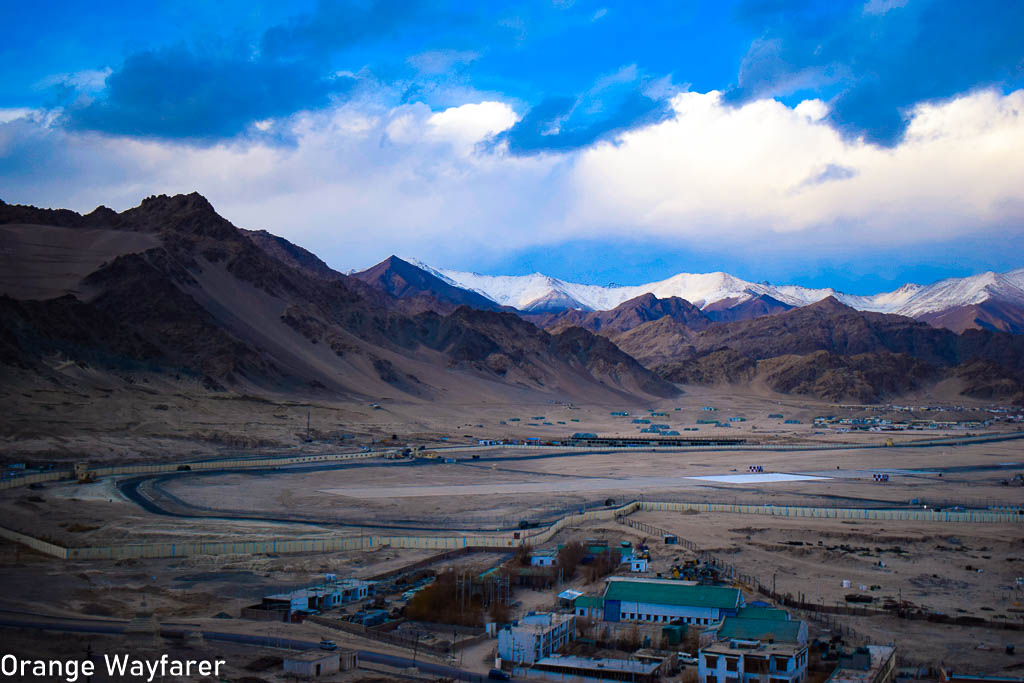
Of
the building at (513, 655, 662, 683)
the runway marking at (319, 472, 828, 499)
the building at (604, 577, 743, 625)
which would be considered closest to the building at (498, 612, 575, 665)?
the building at (513, 655, 662, 683)

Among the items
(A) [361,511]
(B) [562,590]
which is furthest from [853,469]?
(B) [562,590]

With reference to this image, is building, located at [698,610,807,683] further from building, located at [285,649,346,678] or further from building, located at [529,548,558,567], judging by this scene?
building, located at [529,548,558,567]

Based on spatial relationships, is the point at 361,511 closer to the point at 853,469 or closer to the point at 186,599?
the point at 186,599

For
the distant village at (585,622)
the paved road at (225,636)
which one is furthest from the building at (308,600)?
the paved road at (225,636)

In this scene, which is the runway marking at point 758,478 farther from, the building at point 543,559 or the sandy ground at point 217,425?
the sandy ground at point 217,425

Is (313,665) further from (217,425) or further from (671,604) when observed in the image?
(217,425)

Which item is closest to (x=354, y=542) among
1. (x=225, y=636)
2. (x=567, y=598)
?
(x=567, y=598)
